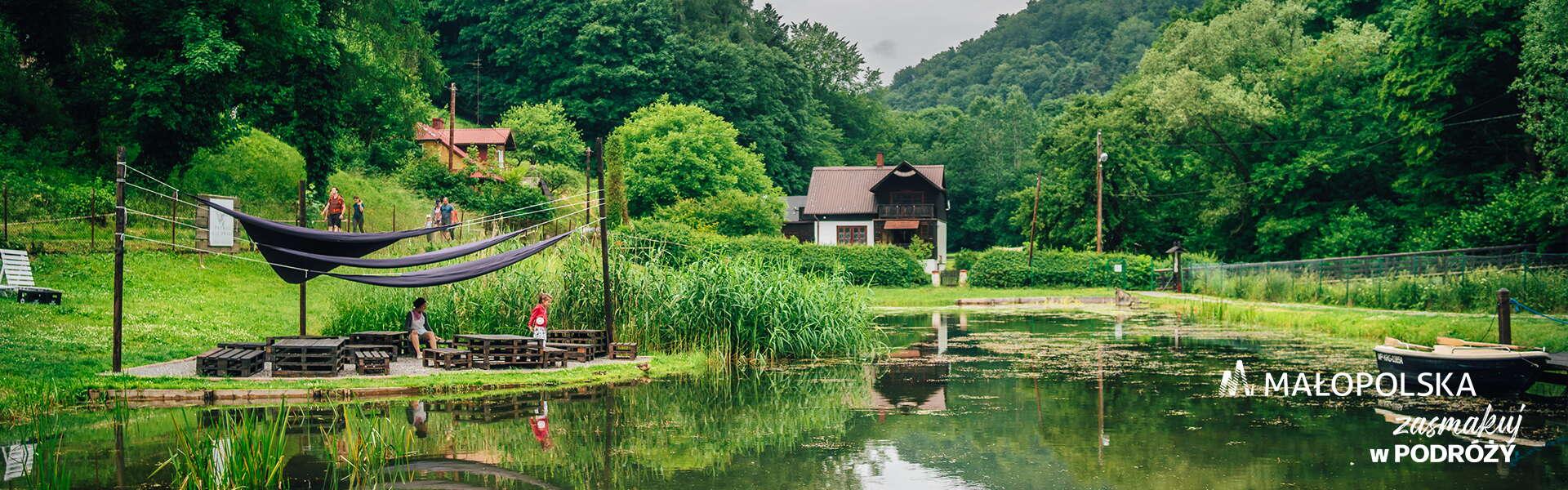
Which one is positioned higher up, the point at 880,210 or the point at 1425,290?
the point at 880,210

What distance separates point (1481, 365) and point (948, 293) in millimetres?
29138

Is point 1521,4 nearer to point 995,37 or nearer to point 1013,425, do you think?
point 1013,425

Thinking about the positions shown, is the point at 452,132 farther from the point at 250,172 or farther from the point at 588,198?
the point at 588,198

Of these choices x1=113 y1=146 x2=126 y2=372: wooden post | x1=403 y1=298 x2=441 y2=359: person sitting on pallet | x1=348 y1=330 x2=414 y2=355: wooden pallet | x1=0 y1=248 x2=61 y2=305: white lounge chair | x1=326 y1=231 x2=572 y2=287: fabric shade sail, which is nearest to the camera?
x1=113 y1=146 x2=126 y2=372: wooden post

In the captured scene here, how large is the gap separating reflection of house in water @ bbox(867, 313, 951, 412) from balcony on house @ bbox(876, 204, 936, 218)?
3987 cm

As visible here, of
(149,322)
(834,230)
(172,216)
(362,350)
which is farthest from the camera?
(834,230)

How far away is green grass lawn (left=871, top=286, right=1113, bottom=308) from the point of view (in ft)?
131

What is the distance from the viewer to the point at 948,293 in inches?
1703

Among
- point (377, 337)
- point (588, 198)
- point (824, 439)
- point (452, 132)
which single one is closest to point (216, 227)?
point (377, 337)

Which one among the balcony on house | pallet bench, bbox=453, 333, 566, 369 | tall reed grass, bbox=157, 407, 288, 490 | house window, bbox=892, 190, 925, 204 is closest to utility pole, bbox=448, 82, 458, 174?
the balcony on house

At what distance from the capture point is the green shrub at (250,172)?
31.6 metres

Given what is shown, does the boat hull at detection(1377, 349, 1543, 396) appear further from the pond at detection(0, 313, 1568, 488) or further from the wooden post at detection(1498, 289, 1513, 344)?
the wooden post at detection(1498, 289, 1513, 344)

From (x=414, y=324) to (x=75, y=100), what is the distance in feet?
37.6

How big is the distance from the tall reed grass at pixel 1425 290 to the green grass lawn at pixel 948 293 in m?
10.3
